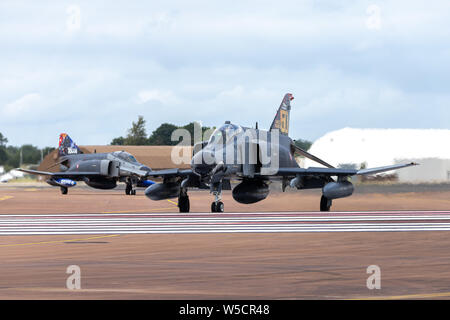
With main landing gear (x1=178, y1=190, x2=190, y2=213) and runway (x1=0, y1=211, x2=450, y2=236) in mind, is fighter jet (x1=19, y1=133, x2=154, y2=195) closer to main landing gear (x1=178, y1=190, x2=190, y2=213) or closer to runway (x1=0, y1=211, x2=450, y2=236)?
main landing gear (x1=178, y1=190, x2=190, y2=213)

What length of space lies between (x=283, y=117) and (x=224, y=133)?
7096mm

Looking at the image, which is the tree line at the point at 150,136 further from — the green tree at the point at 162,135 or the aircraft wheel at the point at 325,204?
the aircraft wheel at the point at 325,204

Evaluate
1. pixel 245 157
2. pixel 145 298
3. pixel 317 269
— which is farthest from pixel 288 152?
pixel 145 298

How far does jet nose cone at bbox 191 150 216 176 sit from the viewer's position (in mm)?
26312

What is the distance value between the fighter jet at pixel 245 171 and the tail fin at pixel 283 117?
4.21 feet

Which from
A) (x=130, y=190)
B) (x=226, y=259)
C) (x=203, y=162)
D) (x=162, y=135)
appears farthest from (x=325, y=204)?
(x=162, y=135)

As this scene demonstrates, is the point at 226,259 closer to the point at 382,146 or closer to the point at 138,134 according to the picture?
the point at 382,146

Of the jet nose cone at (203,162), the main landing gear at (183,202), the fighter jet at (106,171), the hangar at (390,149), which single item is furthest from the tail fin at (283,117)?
the hangar at (390,149)

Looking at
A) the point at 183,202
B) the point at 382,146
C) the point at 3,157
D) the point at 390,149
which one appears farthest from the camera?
the point at 3,157

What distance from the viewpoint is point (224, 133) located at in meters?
27.8

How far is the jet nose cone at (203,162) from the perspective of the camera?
26.3 meters

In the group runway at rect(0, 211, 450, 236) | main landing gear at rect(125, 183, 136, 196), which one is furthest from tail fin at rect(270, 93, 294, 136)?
main landing gear at rect(125, 183, 136, 196)

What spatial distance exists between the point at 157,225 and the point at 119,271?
10.3 m

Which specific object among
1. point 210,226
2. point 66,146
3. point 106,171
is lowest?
point 210,226
